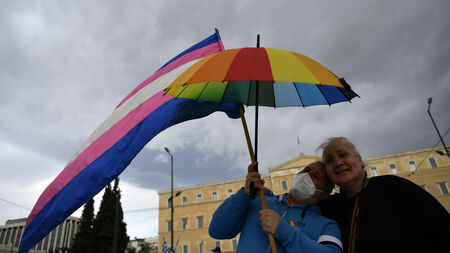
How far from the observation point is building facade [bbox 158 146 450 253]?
116 feet

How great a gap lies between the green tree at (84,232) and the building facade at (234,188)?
12.1 m

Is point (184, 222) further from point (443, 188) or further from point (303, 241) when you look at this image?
point (303, 241)

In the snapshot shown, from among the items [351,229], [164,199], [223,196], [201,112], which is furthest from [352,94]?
[164,199]

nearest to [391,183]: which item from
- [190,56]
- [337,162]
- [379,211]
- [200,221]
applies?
[379,211]

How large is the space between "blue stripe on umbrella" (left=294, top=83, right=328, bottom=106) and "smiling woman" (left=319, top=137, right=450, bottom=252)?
576mm

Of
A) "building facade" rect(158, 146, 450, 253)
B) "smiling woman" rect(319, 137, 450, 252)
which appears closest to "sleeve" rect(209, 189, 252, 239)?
"smiling woman" rect(319, 137, 450, 252)

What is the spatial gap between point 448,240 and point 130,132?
114 inches

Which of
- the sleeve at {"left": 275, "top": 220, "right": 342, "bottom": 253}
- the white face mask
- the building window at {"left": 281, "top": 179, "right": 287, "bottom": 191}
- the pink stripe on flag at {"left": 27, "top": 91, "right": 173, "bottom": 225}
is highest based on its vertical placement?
the building window at {"left": 281, "top": 179, "right": 287, "bottom": 191}

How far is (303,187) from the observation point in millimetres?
1980

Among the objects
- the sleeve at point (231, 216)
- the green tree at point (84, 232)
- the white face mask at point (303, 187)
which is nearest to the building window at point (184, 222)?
the green tree at point (84, 232)

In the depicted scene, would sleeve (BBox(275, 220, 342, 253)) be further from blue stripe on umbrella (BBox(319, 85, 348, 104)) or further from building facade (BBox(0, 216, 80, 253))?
building facade (BBox(0, 216, 80, 253))

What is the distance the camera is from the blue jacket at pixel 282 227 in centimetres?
164

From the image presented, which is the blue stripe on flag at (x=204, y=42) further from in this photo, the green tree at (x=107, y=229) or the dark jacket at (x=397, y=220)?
the green tree at (x=107, y=229)

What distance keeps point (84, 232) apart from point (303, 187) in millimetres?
37189
